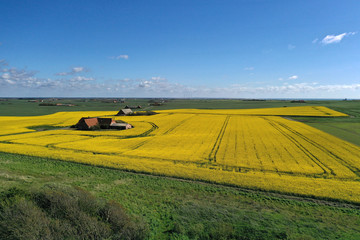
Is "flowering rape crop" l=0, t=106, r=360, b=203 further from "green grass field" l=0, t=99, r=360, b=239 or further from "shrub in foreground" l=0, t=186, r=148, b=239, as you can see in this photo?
"shrub in foreground" l=0, t=186, r=148, b=239

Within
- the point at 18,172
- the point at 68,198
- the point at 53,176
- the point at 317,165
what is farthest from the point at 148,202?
the point at 317,165

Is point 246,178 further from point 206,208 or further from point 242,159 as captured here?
point 206,208

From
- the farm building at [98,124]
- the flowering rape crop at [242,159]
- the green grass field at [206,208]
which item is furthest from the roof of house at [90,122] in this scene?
the green grass field at [206,208]

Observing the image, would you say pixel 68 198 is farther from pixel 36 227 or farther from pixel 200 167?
pixel 200 167

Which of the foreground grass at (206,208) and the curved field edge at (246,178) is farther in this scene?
the curved field edge at (246,178)

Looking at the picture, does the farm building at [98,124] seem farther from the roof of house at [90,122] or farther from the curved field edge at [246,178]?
the curved field edge at [246,178]

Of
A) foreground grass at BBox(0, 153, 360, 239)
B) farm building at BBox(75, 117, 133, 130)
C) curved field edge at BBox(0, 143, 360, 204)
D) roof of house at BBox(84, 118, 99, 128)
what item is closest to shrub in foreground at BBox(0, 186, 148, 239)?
foreground grass at BBox(0, 153, 360, 239)

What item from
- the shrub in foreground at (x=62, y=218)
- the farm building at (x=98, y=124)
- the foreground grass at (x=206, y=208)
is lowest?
the foreground grass at (x=206, y=208)
